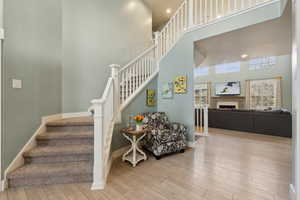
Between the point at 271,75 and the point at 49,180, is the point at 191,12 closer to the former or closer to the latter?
the point at 49,180

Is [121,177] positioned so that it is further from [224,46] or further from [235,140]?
[224,46]

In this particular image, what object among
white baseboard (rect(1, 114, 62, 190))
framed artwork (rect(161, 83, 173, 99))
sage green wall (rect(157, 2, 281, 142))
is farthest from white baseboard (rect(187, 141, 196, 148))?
white baseboard (rect(1, 114, 62, 190))

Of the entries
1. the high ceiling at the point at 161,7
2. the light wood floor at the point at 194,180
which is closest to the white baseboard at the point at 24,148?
the light wood floor at the point at 194,180

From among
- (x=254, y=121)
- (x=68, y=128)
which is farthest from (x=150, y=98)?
(x=254, y=121)

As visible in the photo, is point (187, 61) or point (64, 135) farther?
point (187, 61)

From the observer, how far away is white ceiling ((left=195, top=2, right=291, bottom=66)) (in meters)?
2.71

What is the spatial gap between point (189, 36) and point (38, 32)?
3386 millimetres

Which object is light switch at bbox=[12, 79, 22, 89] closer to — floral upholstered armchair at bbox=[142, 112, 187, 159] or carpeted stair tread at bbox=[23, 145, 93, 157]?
carpeted stair tread at bbox=[23, 145, 93, 157]

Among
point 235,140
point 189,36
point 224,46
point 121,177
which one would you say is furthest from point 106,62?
point 235,140

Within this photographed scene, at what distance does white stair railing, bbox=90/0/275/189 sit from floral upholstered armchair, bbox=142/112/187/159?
778mm

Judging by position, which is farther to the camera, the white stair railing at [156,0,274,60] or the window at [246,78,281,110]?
the window at [246,78,281,110]

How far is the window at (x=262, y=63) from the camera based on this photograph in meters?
6.63

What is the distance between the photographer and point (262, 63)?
6.93m

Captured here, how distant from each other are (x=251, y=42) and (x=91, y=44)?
4178 mm
